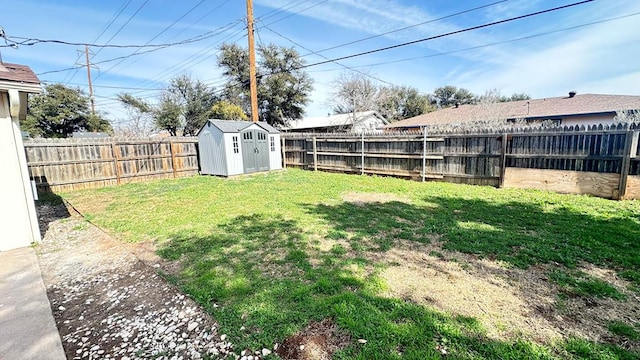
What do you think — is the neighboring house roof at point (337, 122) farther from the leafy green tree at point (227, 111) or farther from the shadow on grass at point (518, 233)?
the shadow on grass at point (518, 233)

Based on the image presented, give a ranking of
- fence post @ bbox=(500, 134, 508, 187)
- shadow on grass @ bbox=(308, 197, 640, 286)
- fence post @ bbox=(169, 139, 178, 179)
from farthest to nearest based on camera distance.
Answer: fence post @ bbox=(169, 139, 178, 179), fence post @ bbox=(500, 134, 508, 187), shadow on grass @ bbox=(308, 197, 640, 286)

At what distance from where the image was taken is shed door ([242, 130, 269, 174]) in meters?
11.4

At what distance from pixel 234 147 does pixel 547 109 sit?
16496 millimetres

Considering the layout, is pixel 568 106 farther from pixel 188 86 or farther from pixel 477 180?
pixel 188 86

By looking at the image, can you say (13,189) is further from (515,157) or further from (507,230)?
(515,157)

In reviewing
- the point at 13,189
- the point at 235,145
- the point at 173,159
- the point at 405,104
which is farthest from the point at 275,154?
the point at 405,104

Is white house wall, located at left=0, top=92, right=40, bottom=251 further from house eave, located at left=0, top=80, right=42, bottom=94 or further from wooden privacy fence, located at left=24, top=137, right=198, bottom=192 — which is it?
wooden privacy fence, located at left=24, top=137, right=198, bottom=192

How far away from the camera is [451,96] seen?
34.0m

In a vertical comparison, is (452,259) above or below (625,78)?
below

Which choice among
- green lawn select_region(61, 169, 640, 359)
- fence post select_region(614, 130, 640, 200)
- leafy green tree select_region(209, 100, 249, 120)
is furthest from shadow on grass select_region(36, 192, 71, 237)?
leafy green tree select_region(209, 100, 249, 120)

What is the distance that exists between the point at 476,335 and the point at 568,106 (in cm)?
1841

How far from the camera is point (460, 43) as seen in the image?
1476 centimetres

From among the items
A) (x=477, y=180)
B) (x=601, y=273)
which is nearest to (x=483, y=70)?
(x=477, y=180)

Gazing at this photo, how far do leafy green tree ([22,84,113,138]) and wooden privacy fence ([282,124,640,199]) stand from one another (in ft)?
67.4
